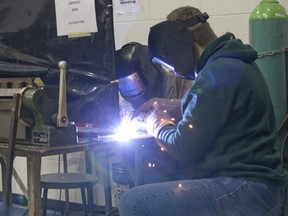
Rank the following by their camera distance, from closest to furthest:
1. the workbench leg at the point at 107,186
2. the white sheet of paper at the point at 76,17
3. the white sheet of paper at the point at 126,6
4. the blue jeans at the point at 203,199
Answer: the blue jeans at the point at 203,199 → the white sheet of paper at the point at 76,17 → the workbench leg at the point at 107,186 → the white sheet of paper at the point at 126,6

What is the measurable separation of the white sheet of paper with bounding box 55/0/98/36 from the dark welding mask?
28 centimetres

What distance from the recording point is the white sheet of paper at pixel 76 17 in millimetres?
2055

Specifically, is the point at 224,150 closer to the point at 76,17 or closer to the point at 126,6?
the point at 76,17

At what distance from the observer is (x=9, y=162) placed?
5.70 ft

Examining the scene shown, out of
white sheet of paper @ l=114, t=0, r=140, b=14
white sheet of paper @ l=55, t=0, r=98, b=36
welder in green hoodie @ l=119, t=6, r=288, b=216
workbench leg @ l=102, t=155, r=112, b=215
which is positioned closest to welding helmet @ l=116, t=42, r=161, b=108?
white sheet of paper @ l=55, t=0, r=98, b=36

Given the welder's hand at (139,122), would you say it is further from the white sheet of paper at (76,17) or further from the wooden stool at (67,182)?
the wooden stool at (67,182)

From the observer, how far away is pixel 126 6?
3.37 metres

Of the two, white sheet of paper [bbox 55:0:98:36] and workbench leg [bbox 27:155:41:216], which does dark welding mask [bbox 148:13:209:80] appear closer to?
white sheet of paper [bbox 55:0:98:36]

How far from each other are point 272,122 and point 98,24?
0.85 m

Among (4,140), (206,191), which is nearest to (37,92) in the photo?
(4,140)

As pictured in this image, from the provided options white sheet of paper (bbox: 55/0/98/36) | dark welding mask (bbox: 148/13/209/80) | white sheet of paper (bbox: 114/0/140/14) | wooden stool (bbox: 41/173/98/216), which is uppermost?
white sheet of paper (bbox: 114/0/140/14)

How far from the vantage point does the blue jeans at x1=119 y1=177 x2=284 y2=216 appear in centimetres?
162

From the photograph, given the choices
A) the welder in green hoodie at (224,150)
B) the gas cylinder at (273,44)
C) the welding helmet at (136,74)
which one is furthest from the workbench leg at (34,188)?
the gas cylinder at (273,44)

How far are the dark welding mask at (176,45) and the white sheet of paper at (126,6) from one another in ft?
A: 4.47
